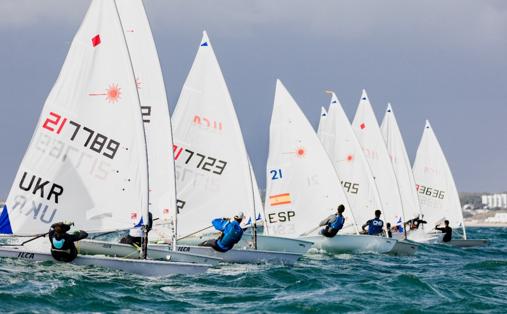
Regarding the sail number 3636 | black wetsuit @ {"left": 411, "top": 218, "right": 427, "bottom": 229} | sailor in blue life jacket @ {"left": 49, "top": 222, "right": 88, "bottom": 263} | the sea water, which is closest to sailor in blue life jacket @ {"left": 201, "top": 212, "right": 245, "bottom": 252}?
the sea water

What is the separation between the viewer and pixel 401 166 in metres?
40.2

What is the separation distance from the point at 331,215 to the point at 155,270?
11457 mm

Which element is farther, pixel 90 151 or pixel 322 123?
pixel 322 123

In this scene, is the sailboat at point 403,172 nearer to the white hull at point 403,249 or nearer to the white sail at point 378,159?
the white sail at point 378,159

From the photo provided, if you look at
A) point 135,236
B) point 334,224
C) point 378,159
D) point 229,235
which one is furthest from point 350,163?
point 135,236

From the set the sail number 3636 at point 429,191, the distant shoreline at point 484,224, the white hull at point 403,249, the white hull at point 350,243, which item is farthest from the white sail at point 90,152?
the distant shoreline at point 484,224

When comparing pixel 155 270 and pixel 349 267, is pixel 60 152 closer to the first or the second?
pixel 155 270

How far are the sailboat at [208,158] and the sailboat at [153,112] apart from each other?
2.40m

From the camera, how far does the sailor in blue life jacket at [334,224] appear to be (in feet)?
86.4

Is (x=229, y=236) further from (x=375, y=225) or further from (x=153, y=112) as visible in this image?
(x=375, y=225)

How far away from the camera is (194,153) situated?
24.3m

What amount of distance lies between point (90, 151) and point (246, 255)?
17.9ft

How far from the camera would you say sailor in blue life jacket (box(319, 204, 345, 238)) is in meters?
26.3

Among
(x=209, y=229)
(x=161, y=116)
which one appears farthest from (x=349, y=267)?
(x=161, y=116)
